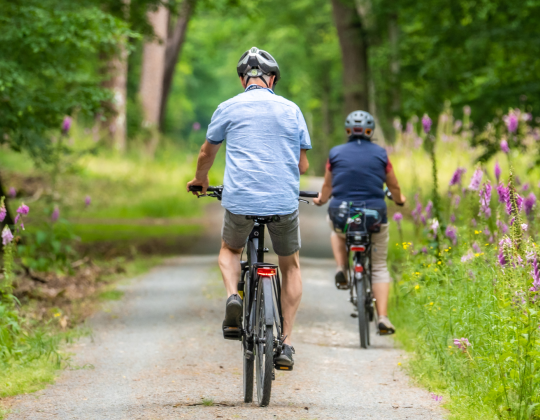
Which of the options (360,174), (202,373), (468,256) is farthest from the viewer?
(360,174)

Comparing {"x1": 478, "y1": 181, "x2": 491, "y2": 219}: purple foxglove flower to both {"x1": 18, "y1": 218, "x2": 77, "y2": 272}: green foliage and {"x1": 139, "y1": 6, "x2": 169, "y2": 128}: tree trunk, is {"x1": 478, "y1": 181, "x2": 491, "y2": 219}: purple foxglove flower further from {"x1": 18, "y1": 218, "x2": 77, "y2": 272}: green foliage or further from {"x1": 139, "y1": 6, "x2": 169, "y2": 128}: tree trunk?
{"x1": 139, "y1": 6, "x2": 169, "y2": 128}: tree trunk

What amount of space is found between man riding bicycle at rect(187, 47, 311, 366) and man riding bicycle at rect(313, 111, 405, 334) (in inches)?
87.4

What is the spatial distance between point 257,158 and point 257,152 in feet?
0.12

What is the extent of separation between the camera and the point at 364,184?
757cm

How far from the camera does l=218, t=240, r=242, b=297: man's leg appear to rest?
5398mm

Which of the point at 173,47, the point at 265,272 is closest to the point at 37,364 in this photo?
the point at 265,272

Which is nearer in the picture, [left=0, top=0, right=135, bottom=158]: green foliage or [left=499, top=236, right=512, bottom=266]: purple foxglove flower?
[left=499, top=236, right=512, bottom=266]: purple foxglove flower

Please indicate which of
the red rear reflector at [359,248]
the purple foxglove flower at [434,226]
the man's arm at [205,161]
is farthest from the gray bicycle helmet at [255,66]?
the purple foxglove flower at [434,226]

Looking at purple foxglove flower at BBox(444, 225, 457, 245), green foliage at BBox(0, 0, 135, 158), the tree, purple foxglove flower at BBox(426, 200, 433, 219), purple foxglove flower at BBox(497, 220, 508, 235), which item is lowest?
purple foxglove flower at BBox(444, 225, 457, 245)

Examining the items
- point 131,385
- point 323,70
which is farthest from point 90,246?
point 323,70

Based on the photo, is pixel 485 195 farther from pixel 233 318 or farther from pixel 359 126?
pixel 233 318

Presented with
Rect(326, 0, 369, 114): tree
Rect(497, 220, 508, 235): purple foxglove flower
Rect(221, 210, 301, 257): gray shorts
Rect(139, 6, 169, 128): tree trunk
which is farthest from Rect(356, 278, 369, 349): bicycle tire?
Rect(139, 6, 169, 128): tree trunk

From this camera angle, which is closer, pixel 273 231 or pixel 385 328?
pixel 273 231

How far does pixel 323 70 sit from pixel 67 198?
97.1ft
